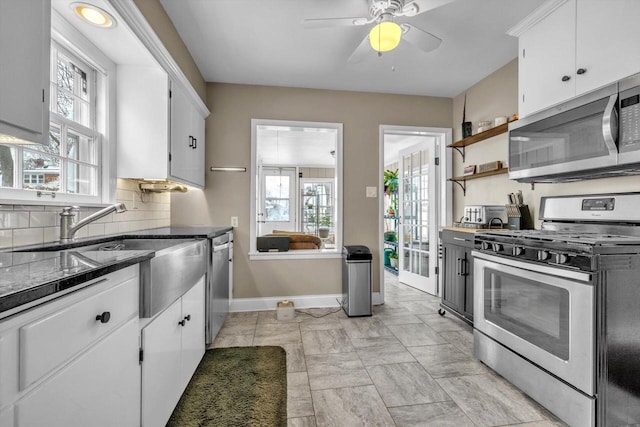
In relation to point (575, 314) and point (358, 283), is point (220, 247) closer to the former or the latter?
point (358, 283)

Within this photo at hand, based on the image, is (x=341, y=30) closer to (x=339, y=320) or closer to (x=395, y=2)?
(x=395, y=2)

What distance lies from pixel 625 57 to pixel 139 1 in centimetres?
276

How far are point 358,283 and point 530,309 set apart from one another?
1691 millimetres

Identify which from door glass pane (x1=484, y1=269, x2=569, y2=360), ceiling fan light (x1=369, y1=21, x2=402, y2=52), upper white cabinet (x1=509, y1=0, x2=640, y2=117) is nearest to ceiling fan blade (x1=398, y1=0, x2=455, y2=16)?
ceiling fan light (x1=369, y1=21, x2=402, y2=52)

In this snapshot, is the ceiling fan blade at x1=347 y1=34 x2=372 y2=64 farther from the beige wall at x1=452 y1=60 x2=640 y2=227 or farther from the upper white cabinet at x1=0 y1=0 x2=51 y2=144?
the upper white cabinet at x1=0 y1=0 x2=51 y2=144

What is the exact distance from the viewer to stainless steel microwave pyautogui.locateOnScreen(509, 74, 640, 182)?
5.36ft

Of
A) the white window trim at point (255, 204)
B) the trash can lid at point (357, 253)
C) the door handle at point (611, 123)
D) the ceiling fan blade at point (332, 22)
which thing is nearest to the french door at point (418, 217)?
the trash can lid at point (357, 253)

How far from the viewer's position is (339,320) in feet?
10.3

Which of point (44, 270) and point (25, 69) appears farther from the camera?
point (25, 69)

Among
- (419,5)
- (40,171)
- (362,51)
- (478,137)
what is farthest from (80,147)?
(478,137)

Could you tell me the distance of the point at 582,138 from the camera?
1.88 meters

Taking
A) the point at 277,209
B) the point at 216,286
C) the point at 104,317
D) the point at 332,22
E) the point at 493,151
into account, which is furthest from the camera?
the point at 277,209

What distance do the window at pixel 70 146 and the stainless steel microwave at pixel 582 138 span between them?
9.52 ft

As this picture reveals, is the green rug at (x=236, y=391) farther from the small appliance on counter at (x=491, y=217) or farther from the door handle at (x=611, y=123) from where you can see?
the door handle at (x=611, y=123)
